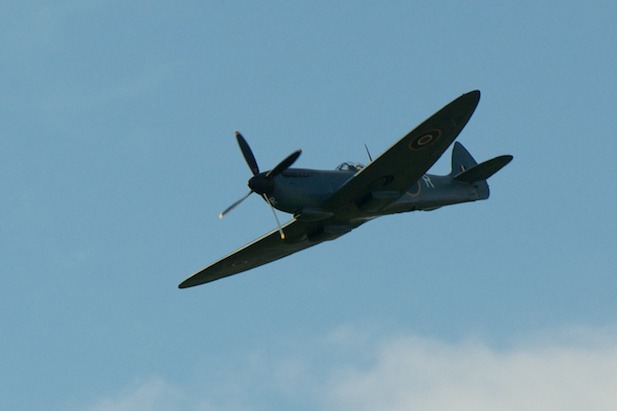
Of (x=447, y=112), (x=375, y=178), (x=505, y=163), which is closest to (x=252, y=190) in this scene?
(x=375, y=178)

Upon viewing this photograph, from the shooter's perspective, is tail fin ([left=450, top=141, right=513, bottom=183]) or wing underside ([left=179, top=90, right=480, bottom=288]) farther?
tail fin ([left=450, top=141, right=513, bottom=183])

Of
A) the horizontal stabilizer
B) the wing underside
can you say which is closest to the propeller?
the wing underside

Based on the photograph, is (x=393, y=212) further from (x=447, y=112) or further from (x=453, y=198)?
(x=447, y=112)

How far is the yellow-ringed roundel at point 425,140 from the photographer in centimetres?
2973

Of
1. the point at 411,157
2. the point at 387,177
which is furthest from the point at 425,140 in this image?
the point at 387,177

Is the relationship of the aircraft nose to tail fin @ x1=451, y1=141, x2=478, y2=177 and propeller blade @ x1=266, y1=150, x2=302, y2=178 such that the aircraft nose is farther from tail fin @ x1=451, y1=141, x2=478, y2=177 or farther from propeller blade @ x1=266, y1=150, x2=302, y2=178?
tail fin @ x1=451, y1=141, x2=478, y2=177

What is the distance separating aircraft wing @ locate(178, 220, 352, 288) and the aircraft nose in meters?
2.62

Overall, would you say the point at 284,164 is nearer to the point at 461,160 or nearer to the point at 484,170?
the point at 484,170

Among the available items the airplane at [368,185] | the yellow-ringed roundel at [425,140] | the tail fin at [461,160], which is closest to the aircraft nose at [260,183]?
the airplane at [368,185]

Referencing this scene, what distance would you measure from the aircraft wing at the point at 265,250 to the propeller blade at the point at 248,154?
2.80 meters

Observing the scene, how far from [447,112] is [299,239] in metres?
6.82

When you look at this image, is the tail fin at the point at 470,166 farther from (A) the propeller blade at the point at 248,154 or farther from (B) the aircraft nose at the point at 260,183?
(A) the propeller blade at the point at 248,154

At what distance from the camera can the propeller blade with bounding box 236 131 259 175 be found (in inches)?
1187

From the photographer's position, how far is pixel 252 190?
30188mm
